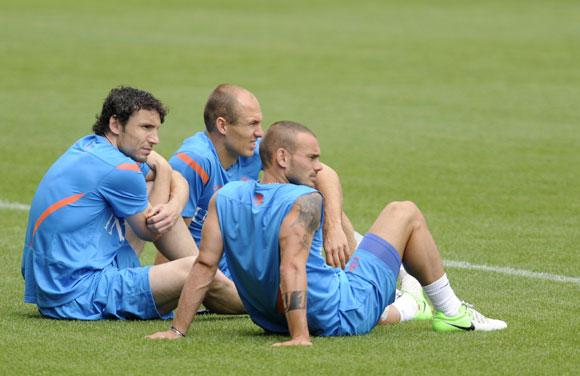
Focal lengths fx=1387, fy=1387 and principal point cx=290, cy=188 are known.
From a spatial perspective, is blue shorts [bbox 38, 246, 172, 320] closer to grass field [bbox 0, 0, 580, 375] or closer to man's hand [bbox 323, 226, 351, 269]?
grass field [bbox 0, 0, 580, 375]

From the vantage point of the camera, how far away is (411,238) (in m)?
8.01

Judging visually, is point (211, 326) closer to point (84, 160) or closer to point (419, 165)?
point (84, 160)

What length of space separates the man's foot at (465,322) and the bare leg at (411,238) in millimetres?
243

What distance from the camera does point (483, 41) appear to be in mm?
29750

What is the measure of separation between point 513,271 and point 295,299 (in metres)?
3.32

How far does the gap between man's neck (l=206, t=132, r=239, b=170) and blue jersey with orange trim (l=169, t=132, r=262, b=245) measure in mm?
25

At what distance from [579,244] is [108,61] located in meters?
15.9

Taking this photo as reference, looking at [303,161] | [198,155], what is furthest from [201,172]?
[303,161]

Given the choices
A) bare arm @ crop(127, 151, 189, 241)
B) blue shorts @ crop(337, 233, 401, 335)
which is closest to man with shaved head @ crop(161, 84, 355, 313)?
bare arm @ crop(127, 151, 189, 241)

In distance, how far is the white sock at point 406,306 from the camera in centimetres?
856

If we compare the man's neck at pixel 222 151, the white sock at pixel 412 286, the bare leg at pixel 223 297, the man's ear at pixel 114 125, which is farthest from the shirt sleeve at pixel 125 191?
the white sock at pixel 412 286

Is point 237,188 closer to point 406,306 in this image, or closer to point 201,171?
point 406,306

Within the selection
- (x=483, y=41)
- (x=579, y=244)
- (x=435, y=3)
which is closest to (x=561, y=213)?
(x=579, y=244)

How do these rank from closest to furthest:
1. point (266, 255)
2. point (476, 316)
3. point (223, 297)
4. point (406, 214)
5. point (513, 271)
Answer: point (266, 255) → point (406, 214) → point (476, 316) → point (223, 297) → point (513, 271)
